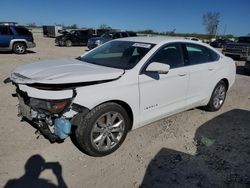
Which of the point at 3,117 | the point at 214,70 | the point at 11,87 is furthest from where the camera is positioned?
the point at 11,87

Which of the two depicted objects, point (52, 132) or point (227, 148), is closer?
point (52, 132)

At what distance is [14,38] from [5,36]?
53 centimetres

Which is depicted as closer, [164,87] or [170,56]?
[164,87]

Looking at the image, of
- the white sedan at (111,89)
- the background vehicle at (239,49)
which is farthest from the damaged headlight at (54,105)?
the background vehicle at (239,49)

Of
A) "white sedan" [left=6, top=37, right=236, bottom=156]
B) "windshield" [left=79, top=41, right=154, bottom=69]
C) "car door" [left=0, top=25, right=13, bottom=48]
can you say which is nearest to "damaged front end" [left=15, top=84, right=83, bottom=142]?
"white sedan" [left=6, top=37, right=236, bottom=156]

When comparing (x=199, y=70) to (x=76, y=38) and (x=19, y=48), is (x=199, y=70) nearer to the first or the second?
(x=19, y=48)

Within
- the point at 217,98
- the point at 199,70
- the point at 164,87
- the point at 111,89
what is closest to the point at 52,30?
the point at 217,98

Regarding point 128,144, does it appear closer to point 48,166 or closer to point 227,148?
point 48,166

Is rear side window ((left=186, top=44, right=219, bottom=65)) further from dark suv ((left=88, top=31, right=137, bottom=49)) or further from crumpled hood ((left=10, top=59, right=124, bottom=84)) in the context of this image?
dark suv ((left=88, top=31, right=137, bottom=49))

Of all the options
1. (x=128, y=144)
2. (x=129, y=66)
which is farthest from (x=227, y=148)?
(x=129, y=66)

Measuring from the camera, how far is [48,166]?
3422mm

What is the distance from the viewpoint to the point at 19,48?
650 inches

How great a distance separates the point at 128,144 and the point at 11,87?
4576 millimetres

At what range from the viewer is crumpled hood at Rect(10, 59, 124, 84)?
3330 mm
